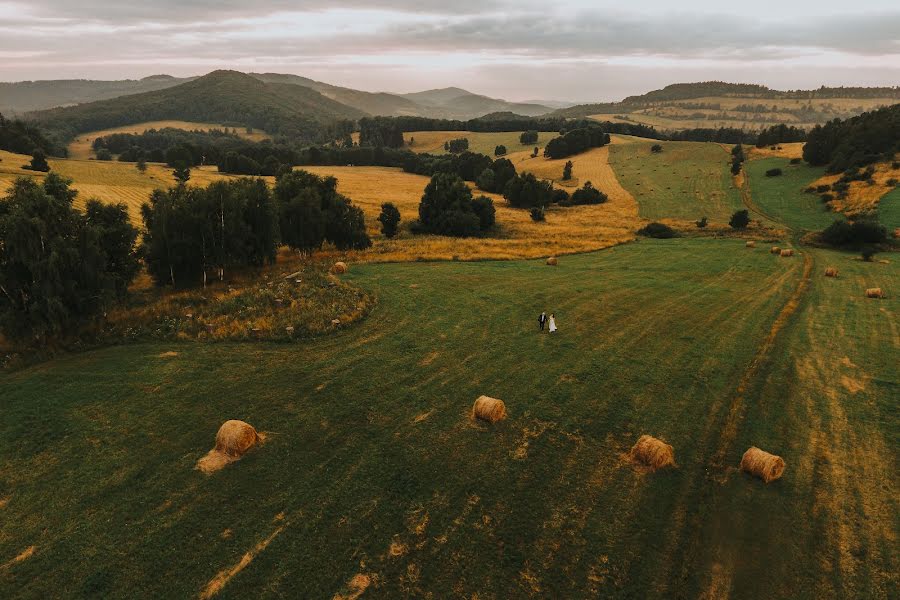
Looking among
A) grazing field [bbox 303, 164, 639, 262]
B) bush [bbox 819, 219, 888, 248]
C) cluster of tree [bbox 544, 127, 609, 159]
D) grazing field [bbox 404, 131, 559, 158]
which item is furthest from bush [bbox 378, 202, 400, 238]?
grazing field [bbox 404, 131, 559, 158]

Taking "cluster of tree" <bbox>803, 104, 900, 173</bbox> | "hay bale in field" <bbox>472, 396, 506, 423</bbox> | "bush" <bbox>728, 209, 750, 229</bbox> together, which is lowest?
"hay bale in field" <bbox>472, 396, 506, 423</bbox>

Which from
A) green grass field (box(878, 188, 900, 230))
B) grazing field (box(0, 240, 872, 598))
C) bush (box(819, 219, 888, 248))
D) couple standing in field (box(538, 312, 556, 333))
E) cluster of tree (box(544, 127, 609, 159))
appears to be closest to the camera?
grazing field (box(0, 240, 872, 598))

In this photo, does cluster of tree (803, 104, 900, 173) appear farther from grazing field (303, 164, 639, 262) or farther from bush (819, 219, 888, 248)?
bush (819, 219, 888, 248)

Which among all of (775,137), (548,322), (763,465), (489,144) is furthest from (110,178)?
(775,137)

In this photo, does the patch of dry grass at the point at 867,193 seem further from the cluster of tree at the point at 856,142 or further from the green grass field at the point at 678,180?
the green grass field at the point at 678,180

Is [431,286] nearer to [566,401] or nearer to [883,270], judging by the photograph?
[566,401]

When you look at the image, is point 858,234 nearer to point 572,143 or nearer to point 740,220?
point 740,220
